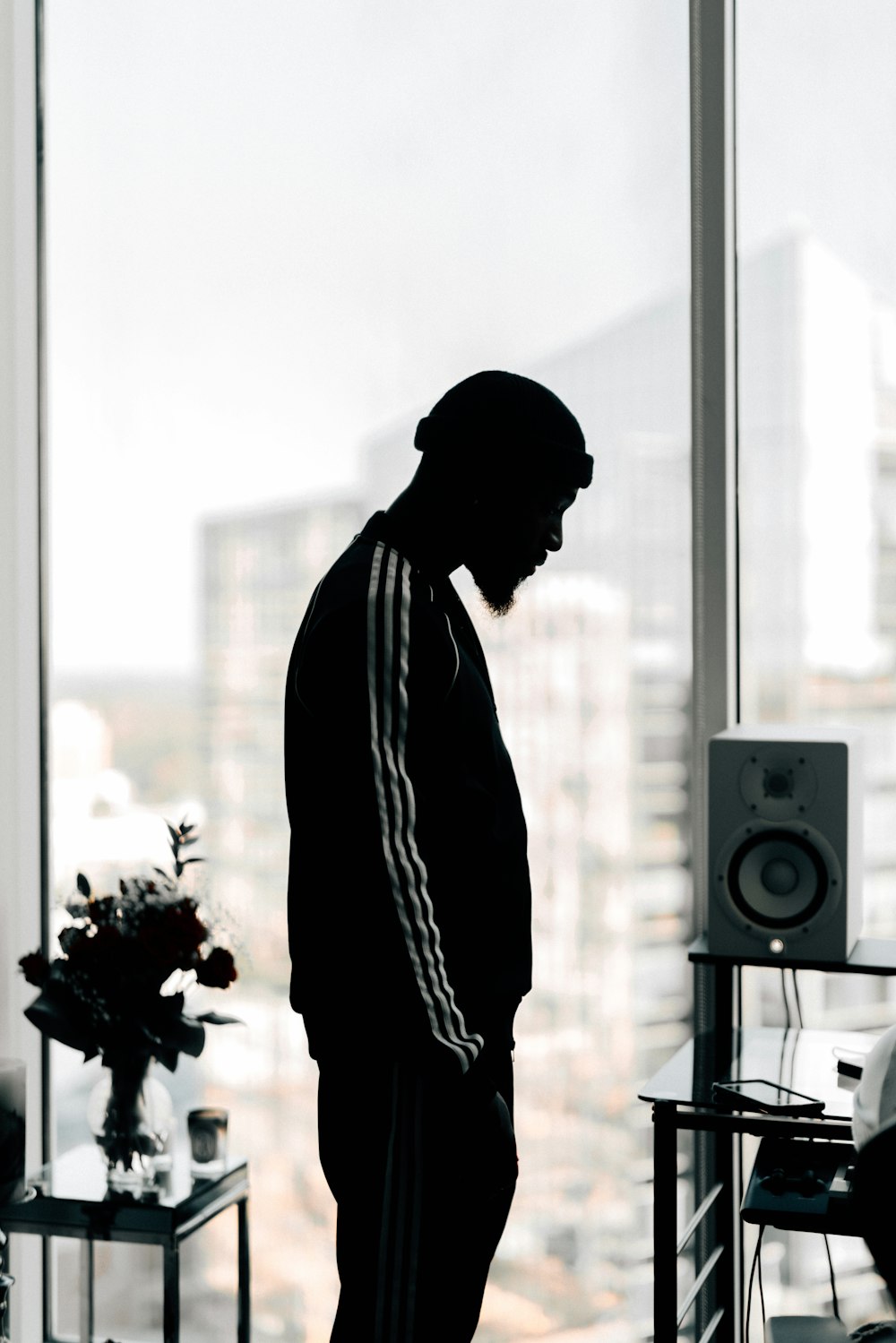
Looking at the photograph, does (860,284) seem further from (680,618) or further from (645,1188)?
(645,1188)

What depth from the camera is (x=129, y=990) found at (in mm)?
2299

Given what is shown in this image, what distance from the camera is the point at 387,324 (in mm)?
2785

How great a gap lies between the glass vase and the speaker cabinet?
3.25 ft

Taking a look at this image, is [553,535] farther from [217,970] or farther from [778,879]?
[217,970]

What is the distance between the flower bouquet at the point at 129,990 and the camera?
90.4 inches

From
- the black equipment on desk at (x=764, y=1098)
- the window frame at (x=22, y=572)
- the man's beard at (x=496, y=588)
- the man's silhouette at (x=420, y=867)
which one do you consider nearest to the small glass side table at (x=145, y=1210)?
the window frame at (x=22, y=572)

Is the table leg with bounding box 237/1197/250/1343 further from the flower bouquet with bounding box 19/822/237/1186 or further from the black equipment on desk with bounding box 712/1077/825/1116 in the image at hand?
the black equipment on desk with bounding box 712/1077/825/1116

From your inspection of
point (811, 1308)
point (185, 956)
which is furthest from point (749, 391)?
point (811, 1308)

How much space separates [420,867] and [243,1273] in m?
1.34

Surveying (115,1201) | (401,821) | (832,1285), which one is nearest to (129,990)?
(115,1201)

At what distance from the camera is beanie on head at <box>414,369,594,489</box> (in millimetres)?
1651

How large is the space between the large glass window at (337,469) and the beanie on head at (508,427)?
99 centimetres

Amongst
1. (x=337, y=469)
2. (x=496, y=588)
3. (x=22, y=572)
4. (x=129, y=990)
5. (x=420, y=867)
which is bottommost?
(x=129, y=990)

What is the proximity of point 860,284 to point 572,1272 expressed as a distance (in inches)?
76.8
